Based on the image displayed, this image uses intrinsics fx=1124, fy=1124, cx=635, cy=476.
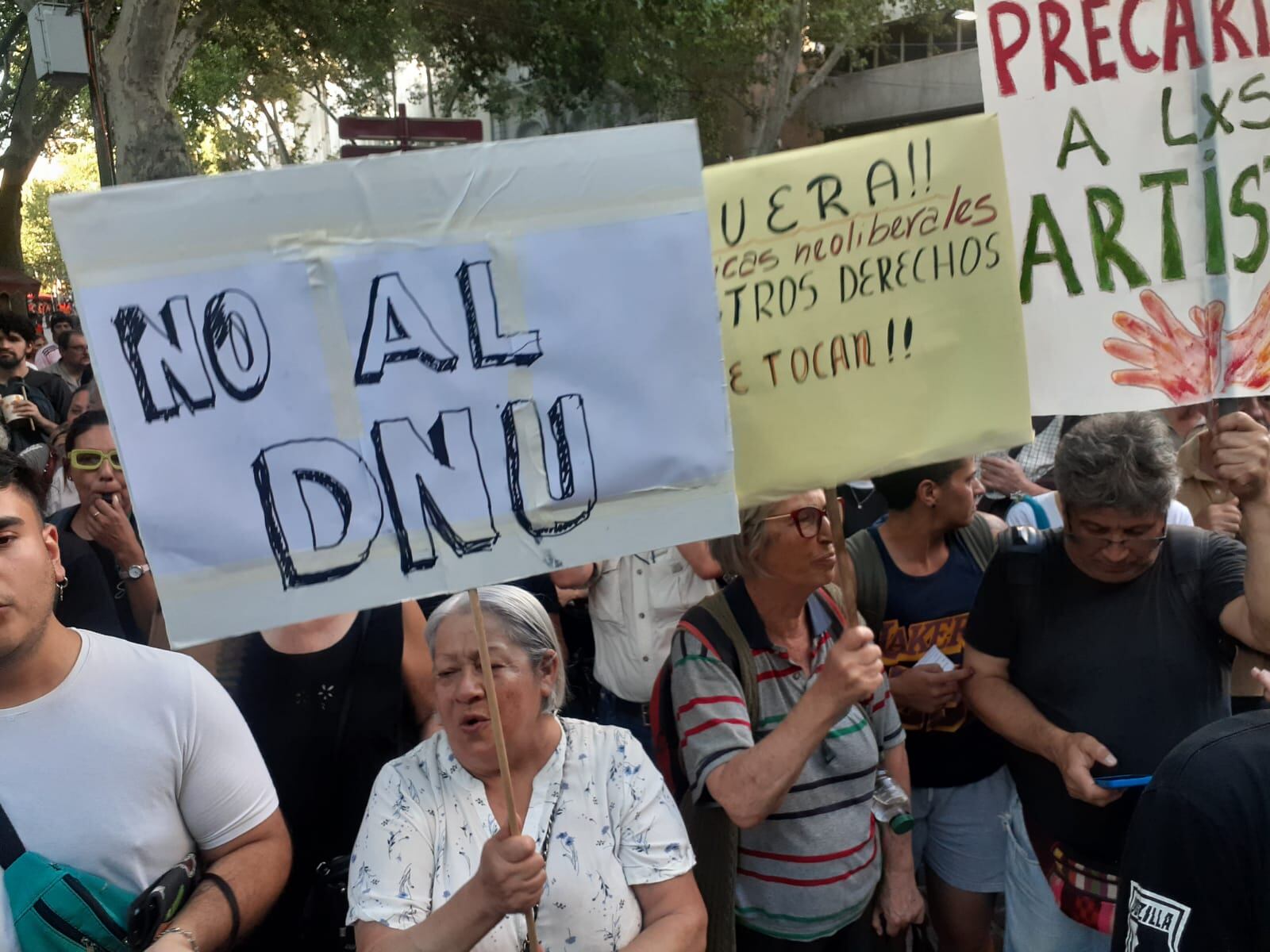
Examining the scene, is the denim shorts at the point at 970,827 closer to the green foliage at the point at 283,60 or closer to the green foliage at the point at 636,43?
the green foliage at the point at 283,60

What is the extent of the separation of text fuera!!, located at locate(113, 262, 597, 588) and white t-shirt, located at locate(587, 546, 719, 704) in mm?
1982

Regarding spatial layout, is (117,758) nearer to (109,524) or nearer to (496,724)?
(496,724)

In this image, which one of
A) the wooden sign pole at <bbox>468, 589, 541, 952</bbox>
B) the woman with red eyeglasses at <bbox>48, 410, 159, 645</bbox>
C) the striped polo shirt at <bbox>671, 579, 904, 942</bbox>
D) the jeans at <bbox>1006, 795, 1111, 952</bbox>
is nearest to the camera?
the wooden sign pole at <bbox>468, 589, 541, 952</bbox>

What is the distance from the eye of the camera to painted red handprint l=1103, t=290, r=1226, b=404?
2.16 metres

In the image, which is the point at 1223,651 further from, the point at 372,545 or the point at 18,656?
the point at 18,656

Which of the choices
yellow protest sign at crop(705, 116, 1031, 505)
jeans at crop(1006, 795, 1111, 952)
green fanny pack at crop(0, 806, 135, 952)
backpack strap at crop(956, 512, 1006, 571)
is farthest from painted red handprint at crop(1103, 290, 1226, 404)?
green fanny pack at crop(0, 806, 135, 952)

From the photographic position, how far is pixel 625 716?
12.6 ft

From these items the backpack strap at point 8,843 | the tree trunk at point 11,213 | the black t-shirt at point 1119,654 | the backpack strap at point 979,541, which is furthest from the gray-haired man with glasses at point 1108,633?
the tree trunk at point 11,213

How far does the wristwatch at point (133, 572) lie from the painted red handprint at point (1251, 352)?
282 centimetres

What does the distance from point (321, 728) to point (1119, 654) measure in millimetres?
1704

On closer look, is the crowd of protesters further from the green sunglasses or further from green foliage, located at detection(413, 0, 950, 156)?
green foliage, located at detection(413, 0, 950, 156)

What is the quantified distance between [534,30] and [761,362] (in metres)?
18.3

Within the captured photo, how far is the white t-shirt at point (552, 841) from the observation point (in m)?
1.92

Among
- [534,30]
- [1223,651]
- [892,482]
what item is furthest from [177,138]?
[1223,651]
